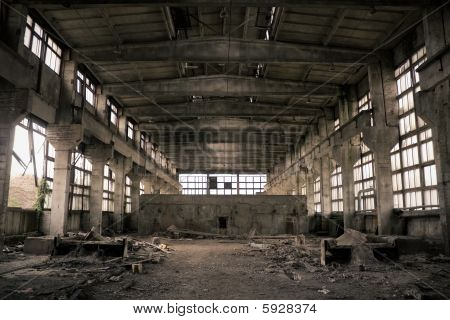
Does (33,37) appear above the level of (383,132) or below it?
above

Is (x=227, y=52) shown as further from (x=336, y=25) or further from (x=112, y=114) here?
(x=112, y=114)

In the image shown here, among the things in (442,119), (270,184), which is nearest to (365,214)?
(442,119)

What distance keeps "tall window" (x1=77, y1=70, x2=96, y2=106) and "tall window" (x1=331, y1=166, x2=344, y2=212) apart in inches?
595

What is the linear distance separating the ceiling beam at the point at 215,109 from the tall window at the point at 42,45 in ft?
27.3

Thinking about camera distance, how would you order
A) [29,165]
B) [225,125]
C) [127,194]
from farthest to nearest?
1. [127,194]
2. [225,125]
3. [29,165]

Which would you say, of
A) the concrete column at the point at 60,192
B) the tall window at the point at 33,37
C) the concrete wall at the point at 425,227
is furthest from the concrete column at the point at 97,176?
the concrete wall at the point at 425,227

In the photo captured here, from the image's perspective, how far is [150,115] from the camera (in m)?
23.0

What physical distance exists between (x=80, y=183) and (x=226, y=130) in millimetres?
11388

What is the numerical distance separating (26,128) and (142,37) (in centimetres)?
576

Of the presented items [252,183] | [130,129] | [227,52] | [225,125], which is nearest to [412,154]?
[227,52]

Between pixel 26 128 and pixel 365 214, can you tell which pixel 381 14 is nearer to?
pixel 365 214

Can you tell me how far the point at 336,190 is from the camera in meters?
23.0

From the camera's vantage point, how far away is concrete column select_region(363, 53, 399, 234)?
556 inches

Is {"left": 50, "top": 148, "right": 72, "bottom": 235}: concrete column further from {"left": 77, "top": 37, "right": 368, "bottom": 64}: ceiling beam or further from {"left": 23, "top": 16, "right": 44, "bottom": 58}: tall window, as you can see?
{"left": 77, "top": 37, "right": 368, "bottom": 64}: ceiling beam
